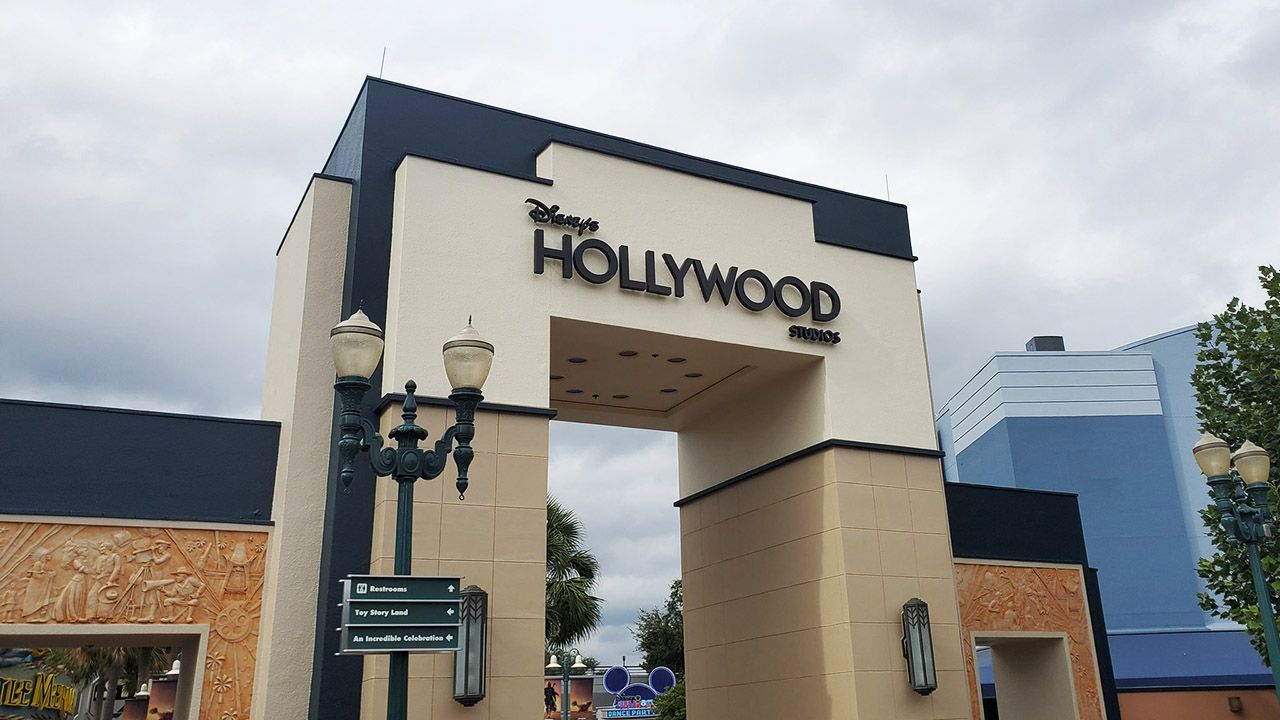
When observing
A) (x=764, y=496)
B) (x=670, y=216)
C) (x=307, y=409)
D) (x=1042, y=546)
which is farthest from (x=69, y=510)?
(x=1042, y=546)

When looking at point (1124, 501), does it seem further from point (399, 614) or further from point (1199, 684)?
point (399, 614)

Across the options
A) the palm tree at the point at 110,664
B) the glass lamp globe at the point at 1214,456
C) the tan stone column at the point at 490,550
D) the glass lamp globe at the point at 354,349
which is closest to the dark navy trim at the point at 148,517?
the tan stone column at the point at 490,550

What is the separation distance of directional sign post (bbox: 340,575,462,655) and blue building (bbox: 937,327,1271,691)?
105 ft

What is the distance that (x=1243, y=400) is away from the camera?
50.9 feet

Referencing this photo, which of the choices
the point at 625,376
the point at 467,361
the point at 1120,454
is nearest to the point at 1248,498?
the point at 625,376

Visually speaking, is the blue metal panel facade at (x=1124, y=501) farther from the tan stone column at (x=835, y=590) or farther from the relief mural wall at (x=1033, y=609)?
the tan stone column at (x=835, y=590)

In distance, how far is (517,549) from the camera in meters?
11.5

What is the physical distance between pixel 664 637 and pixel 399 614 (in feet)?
121

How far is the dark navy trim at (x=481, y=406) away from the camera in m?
11.5

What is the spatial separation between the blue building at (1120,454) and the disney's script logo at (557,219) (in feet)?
89.9

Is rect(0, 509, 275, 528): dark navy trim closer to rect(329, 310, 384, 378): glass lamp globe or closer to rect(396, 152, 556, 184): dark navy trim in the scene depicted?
rect(396, 152, 556, 184): dark navy trim

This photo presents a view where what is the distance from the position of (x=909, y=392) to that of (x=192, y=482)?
9570mm

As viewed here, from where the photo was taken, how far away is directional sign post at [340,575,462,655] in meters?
7.20

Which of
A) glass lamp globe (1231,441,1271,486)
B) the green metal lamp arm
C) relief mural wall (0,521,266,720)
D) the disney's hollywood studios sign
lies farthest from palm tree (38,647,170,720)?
glass lamp globe (1231,441,1271,486)
